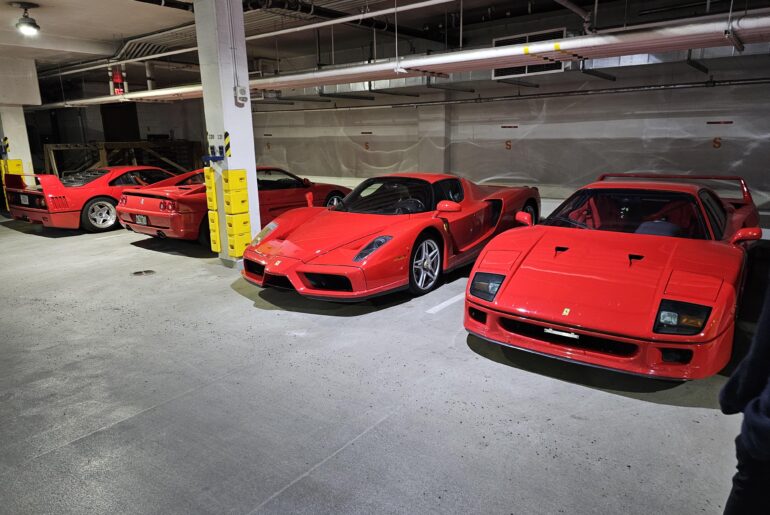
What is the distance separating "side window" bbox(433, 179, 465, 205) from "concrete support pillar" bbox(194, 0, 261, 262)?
2446mm

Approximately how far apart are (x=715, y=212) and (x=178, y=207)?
614cm

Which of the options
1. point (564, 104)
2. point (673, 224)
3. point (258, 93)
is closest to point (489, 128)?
point (564, 104)

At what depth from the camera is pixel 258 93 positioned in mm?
11555

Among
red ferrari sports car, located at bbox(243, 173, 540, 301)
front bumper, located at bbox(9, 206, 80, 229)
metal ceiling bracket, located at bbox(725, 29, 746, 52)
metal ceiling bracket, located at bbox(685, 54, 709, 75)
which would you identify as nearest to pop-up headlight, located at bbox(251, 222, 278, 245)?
red ferrari sports car, located at bbox(243, 173, 540, 301)

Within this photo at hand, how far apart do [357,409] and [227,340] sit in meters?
1.55

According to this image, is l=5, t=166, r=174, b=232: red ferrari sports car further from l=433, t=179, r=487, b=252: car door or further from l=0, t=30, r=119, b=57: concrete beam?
l=433, t=179, r=487, b=252: car door

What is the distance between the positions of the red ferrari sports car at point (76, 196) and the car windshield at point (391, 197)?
5168mm

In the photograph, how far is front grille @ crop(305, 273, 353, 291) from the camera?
412 centimetres

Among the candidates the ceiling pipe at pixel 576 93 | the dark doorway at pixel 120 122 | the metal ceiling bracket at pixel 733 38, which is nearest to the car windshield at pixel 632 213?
the metal ceiling bracket at pixel 733 38

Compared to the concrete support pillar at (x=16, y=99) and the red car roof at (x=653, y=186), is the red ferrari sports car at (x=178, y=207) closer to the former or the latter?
the red car roof at (x=653, y=186)

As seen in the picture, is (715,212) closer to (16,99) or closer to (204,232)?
(204,232)

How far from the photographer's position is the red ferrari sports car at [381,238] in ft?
13.7

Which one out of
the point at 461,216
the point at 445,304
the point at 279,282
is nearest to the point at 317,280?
the point at 279,282

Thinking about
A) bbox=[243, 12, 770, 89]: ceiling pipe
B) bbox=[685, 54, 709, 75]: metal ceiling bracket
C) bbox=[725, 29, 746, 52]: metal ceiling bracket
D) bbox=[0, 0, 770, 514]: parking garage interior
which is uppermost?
bbox=[685, 54, 709, 75]: metal ceiling bracket
